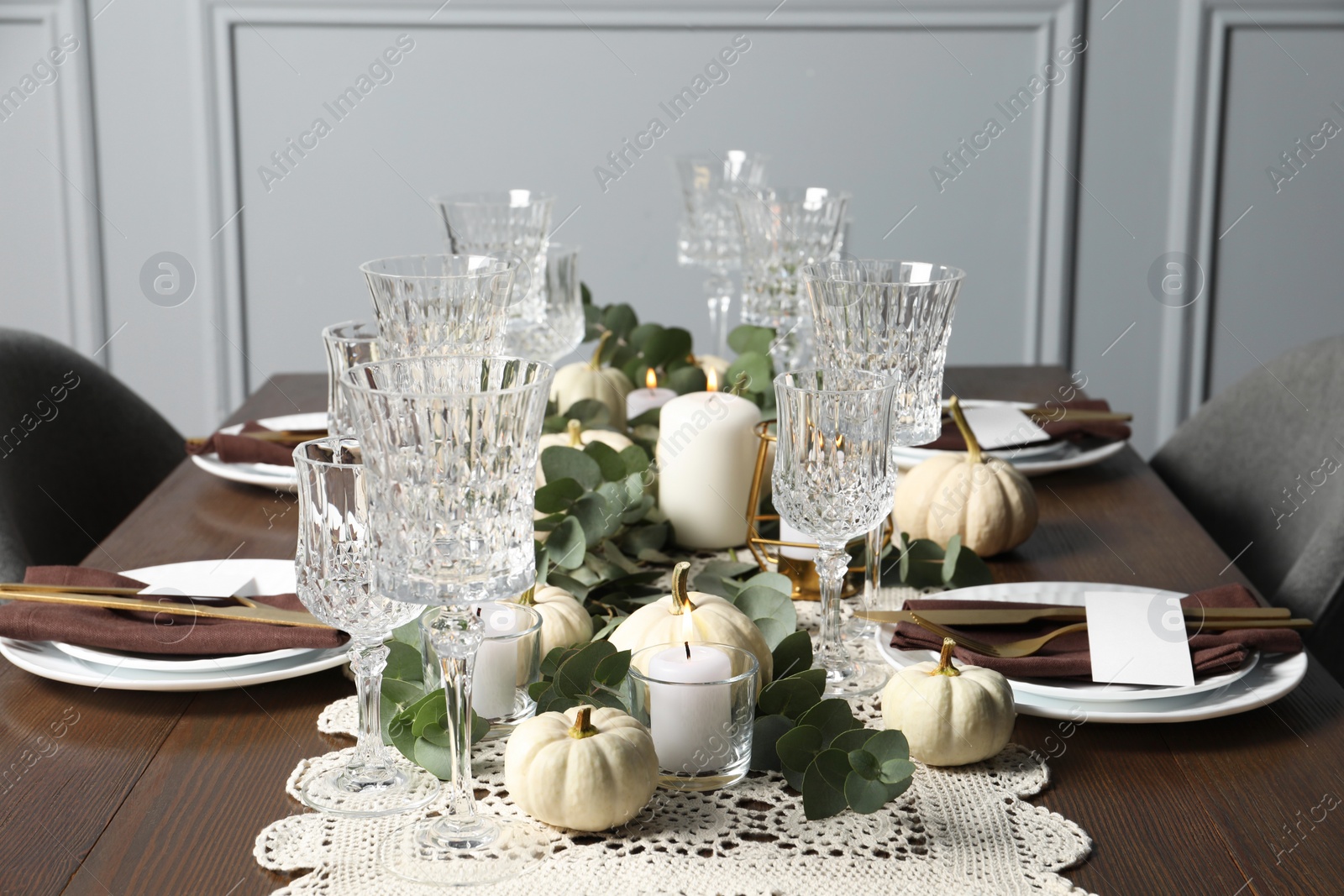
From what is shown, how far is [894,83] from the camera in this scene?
3504 mm

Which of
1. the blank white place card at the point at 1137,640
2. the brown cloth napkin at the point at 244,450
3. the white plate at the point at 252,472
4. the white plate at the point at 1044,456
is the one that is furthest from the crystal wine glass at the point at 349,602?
the white plate at the point at 1044,456

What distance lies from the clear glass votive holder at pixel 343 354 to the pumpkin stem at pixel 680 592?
352 mm

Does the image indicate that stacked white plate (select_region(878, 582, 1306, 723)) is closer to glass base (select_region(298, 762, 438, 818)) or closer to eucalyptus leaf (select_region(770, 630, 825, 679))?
eucalyptus leaf (select_region(770, 630, 825, 679))

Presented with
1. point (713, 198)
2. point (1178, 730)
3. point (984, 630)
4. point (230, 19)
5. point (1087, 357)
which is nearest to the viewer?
point (1178, 730)

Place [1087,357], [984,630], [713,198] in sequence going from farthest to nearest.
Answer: [1087,357] < [713,198] < [984,630]

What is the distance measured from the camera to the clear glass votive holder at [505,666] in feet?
3.08

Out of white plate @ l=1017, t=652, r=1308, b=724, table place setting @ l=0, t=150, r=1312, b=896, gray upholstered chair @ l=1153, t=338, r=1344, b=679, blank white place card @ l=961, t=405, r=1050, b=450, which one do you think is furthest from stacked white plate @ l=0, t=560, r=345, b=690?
gray upholstered chair @ l=1153, t=338, r=1344, b=679

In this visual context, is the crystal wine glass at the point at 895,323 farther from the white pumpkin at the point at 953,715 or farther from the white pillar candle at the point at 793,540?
the white pumpkin at the point at 953,715

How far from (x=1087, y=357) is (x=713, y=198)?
2081 mm

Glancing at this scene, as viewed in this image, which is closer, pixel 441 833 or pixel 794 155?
pixel 441 833

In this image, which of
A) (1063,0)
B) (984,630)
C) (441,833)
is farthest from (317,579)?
(1063,0)

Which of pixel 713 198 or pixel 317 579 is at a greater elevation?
pixel 713 198

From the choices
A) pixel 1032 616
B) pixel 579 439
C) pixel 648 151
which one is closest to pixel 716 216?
pixel 579 439

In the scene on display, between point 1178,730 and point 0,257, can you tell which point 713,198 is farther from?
point 0,257
